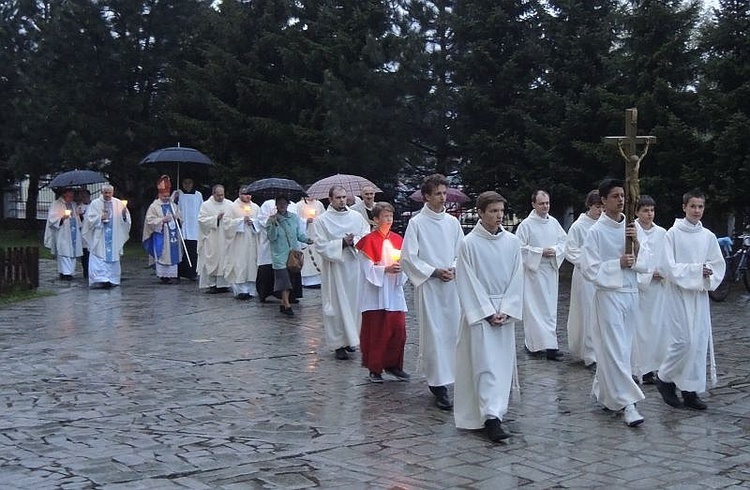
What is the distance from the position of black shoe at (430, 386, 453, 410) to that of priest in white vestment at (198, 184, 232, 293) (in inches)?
401

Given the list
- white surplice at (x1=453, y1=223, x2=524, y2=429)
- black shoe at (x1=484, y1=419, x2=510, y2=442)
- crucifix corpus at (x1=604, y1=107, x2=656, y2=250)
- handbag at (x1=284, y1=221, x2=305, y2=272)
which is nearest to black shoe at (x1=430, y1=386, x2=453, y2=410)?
white surplice at (x1=453, y1=223, x2=524, y2=429)

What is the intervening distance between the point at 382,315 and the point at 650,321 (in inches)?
104

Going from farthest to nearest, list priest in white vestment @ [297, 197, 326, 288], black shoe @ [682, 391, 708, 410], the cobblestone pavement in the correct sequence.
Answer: priest in white vestment @ [297, 197, 326, 288]
black shoe @ [682, 391, 708, 410]
the cobblestone pavement

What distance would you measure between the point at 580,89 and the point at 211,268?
945cm

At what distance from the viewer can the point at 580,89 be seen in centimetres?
2152

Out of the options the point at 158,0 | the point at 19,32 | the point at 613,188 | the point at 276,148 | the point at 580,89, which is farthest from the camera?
the point at 19,32

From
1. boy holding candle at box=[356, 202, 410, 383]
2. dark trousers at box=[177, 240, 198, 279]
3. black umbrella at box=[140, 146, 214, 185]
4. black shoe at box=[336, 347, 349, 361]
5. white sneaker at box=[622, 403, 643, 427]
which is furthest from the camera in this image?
dark trousers at box=[177, 240, 198, 279]

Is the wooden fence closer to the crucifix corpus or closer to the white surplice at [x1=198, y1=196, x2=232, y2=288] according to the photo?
the white surplice at [x1=198, y1=196, x2=232, y2=288]

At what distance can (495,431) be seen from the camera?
6770 mm

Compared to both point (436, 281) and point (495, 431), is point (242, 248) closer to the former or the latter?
point (436, 281)

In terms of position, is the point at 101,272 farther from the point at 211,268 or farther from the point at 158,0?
the point at 158,0

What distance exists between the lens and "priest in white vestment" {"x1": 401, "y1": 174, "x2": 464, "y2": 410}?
26.2 feet

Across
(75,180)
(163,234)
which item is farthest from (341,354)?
(75,180)

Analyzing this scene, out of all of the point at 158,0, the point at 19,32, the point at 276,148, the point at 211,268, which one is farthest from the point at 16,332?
the point at 19,32
